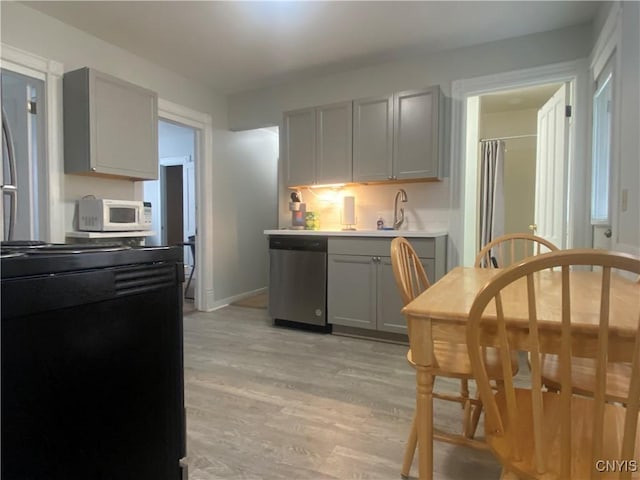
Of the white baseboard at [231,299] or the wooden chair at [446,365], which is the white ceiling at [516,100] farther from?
the white baseboard at [231,299]

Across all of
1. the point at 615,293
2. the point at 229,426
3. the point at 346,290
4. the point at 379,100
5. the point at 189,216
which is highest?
the point at 379,100

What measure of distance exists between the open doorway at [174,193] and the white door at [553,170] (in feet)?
14.0

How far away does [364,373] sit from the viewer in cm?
249

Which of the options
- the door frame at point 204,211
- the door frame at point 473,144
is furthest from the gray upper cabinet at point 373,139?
the door frame at point 204,211

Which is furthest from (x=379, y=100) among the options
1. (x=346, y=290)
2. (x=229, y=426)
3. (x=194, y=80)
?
(x=229, y=426)

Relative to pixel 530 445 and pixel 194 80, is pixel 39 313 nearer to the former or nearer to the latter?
pixel 530 445

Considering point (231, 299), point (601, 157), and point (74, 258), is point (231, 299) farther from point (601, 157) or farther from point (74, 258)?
point (74, 258)

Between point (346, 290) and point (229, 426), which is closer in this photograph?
point (229, 426)

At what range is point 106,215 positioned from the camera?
2.81 metres

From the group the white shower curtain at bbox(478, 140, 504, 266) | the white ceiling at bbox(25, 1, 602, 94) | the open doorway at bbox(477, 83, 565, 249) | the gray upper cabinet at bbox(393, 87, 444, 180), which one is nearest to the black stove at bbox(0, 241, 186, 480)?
the white ceiling at bbox(25, 1, 602, 94)

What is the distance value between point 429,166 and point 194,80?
266 cm

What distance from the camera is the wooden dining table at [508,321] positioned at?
0.93 meters

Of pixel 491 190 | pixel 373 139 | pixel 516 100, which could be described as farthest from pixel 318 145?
pixel 516 100

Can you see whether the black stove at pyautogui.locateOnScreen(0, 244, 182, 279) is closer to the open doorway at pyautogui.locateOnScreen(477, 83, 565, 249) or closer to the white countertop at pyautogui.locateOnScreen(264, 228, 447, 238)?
the white countertop at pyautogui.locateOnScreen(264, 228, 447, 238)
